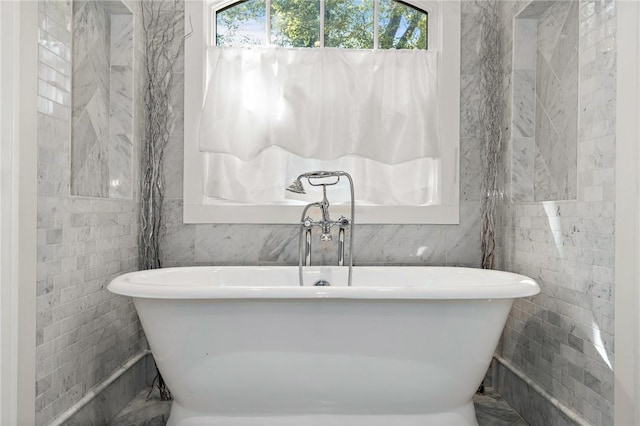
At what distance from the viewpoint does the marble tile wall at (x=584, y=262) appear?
5.49 feet

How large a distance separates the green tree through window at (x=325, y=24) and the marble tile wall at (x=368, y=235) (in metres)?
0.29

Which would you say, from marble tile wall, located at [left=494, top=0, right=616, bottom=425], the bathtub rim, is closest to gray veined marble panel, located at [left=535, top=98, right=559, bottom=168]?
marble tile wall, located at [left=494, top=0, right=616, bottom=425]

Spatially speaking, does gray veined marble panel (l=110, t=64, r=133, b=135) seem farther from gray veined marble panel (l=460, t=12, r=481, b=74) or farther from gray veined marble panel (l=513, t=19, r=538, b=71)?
gray veined marble panel (l=513, t=19, r=538, b=71)

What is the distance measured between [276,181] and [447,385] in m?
1.41

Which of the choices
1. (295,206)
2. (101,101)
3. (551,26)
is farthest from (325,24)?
(101,101)

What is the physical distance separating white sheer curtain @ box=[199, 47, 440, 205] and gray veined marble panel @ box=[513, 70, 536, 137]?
412mm

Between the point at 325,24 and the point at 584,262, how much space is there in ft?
6.24

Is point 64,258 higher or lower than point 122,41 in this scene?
lower

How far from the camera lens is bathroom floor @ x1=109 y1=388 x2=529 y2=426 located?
7.05ft

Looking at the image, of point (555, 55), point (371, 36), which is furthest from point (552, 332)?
point (371, 36)

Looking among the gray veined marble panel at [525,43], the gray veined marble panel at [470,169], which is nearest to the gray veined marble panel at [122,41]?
the gray veined marble panel at [470,169]

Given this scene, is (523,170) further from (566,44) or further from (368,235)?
(368,235)

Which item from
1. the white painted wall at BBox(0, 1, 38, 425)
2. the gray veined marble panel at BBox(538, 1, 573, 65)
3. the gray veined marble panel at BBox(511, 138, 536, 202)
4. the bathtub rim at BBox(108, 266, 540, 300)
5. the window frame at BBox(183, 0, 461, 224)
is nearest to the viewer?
the white painted wall at BBox(0, 1, 38, 425)

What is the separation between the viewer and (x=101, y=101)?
7.56 feet
